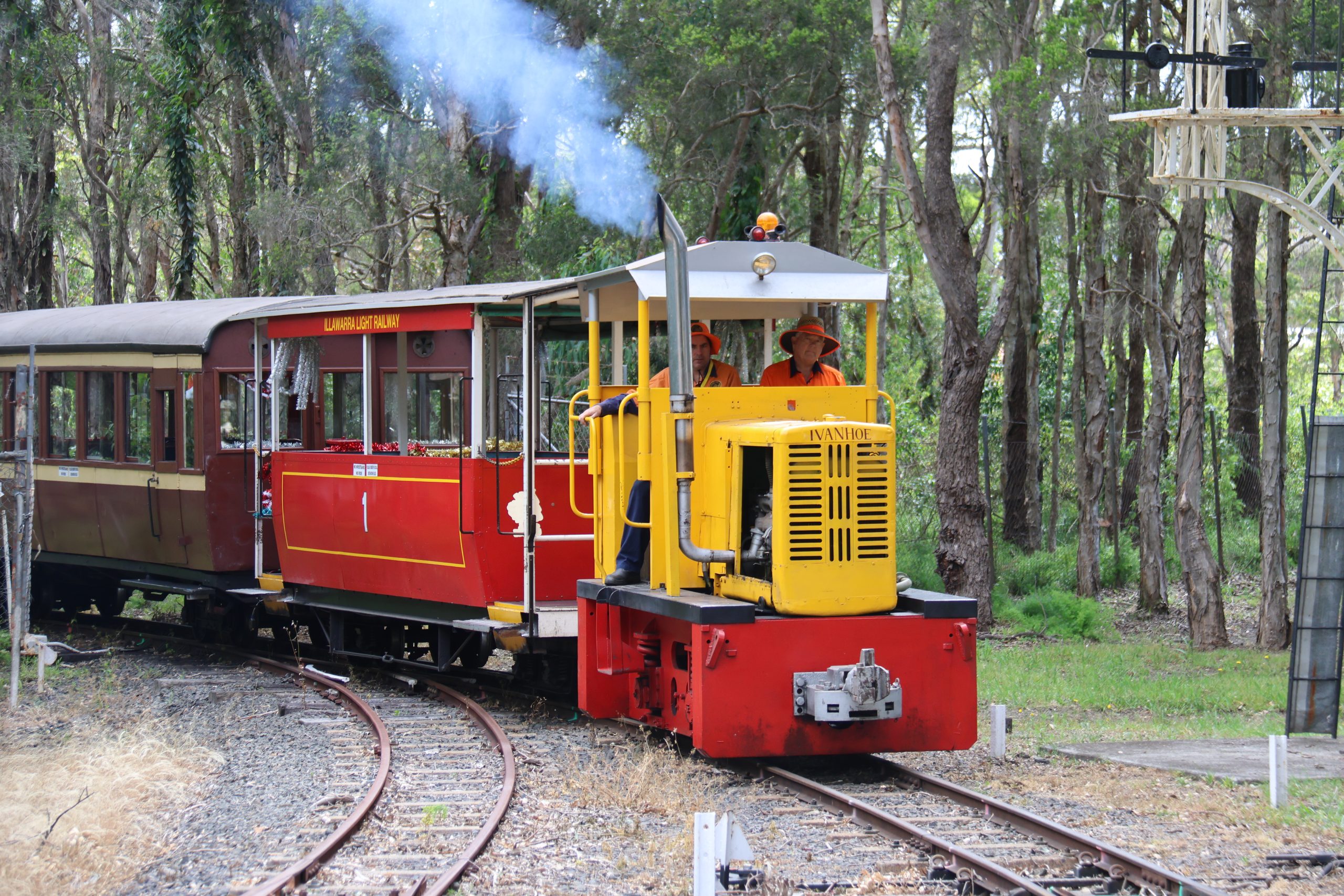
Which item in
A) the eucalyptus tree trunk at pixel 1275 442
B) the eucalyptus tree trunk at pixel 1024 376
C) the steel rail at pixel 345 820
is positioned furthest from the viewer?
the eucalyptus tree trunk at pixel 1024 376

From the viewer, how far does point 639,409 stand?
8.55m

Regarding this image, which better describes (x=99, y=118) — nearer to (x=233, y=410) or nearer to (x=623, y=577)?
(x=233, y=410)

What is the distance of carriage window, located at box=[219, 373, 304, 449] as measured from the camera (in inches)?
490

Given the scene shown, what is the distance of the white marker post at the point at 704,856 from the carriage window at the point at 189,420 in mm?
8578

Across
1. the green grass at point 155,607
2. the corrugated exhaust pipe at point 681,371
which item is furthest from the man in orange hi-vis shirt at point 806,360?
→ the green grass at point 155,607

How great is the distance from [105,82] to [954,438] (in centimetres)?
1937

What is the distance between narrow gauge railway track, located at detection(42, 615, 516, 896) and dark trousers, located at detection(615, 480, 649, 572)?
1334 mm

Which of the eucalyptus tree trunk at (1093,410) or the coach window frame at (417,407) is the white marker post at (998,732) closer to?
the coach window frame at (417,407)

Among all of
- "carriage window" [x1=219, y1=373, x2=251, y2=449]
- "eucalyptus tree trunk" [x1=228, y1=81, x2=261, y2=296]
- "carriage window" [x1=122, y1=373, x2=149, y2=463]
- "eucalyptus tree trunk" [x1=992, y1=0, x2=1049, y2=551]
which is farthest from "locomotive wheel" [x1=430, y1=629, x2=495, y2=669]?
"eucalyptus tree trunk" [x1=228, y1=81, x2=261, y2=296]

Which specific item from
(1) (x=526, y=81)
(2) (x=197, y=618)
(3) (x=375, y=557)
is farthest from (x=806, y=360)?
(1) (x=526, y=81)

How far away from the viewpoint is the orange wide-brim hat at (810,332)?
28.1 feet

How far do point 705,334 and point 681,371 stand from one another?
89 cm

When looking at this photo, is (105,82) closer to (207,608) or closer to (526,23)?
(526,23)

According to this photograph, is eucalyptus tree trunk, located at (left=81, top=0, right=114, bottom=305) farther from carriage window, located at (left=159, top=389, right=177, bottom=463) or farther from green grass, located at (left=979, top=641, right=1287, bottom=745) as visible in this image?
green grass, located at (left=979, top=641, right=1287, bottom=745)
